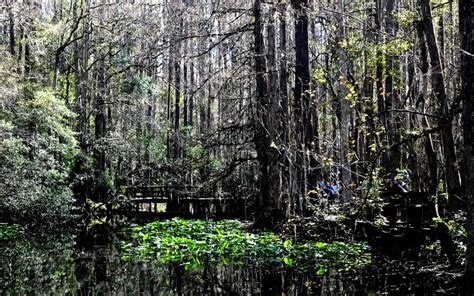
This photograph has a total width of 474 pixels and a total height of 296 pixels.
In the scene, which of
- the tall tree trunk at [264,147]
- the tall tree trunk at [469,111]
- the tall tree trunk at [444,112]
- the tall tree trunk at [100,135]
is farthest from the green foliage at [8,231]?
the tall tree trunk at [469,111]

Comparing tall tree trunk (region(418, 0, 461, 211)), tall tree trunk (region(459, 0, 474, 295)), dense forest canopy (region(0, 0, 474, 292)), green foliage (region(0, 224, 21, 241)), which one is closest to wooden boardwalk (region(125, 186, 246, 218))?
dense forest canopy (region(0, 0, 474, 292))

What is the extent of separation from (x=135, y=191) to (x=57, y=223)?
6.53 metres

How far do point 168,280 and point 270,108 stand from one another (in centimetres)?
578

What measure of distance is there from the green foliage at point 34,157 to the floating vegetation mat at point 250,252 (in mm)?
5947

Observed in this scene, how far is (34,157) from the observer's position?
18.1m

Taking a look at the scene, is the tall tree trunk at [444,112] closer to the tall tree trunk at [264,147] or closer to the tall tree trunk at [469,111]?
the tall tree trunk at [469,111]

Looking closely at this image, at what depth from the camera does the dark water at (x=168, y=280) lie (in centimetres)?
814

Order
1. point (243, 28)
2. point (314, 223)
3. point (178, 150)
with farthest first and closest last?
point (178, 150) < point (243, 28) < point (314, 223)

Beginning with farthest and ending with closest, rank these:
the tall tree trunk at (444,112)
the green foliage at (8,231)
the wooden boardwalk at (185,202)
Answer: the wooden boardwalk at (185,202)
the green foliage at (8,231)
the tall tree trunk at (444,112)

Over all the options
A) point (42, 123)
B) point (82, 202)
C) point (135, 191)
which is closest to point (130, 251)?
point (42, 123)

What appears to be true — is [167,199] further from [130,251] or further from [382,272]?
[382,272]

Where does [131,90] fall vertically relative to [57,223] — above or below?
above

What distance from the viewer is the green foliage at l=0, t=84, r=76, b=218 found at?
16984 millimetres

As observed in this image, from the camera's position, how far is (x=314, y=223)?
1191 centimetres
